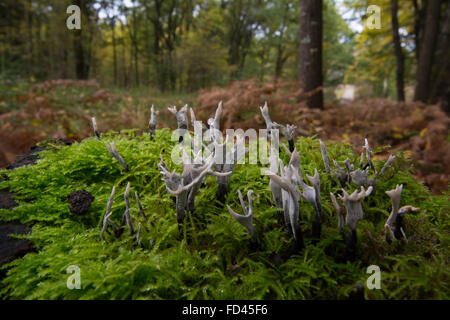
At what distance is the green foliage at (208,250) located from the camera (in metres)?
1.02

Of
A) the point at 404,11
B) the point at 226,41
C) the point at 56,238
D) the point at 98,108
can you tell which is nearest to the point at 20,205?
the point at 56,238

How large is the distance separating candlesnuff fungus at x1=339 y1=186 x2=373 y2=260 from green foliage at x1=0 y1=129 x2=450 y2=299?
6 centimetres

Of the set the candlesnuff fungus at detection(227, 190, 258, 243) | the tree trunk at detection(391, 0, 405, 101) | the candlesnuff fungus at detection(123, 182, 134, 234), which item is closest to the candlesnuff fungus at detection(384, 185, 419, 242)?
the candlesnuff fungus at detection(227, 190, 258, 243)

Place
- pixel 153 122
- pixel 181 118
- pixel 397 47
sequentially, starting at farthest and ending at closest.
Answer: pixel 397 47
pixel 153 122
pixel 181 118

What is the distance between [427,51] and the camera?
721 cm

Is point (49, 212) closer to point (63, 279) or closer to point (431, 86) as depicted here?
point (63, 279)

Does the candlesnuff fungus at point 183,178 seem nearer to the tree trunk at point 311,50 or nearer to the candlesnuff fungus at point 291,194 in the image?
the candlesnuff fungus at point 291,194

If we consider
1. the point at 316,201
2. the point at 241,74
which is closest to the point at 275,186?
the point at 316,201

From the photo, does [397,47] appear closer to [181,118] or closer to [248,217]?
[181,118]

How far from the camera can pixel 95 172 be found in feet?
6.01

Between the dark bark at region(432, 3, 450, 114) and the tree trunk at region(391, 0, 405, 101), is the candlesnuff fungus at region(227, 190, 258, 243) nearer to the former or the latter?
the dark bark at region(432, 3, 450, 114)

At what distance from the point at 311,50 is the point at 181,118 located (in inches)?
212

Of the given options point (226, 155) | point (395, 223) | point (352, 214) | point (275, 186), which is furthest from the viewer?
point (226, 155)

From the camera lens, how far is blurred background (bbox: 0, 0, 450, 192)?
523 cm
